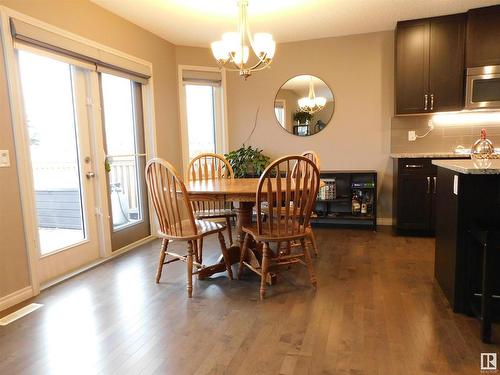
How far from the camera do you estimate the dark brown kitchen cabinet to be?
380 cm

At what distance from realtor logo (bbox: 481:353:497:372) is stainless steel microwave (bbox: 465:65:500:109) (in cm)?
292

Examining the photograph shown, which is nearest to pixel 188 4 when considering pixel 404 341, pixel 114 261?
pixel 114 261

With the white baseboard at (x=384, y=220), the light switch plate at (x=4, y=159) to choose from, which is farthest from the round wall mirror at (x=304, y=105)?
the light switch plate at (x=4, y=159)

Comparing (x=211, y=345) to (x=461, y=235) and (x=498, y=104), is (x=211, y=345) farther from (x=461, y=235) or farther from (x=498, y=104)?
(x=498, y=104)

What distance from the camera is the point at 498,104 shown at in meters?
3.67

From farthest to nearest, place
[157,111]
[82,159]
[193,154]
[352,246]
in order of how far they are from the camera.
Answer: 1. [193,154]
2. [157,111]
3. [352,246]
4. [82,159]

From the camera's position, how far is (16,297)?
2.44 m

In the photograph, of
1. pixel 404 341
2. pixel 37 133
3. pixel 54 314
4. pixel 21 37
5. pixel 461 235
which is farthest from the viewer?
pixel 37 133

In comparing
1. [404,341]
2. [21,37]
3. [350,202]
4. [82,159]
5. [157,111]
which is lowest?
[404,341]

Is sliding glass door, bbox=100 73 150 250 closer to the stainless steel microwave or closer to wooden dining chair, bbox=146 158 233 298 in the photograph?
wooden dining chair, bbox=146 158 233 298

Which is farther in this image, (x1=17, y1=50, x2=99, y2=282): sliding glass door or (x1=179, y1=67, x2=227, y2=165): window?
(x1=179, y1=67, x2=227, y2=165): window

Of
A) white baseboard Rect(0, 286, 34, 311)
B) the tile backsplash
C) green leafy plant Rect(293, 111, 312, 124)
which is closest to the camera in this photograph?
white baseboard Rect(0, 286, 34, 311)

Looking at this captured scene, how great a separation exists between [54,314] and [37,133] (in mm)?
1458

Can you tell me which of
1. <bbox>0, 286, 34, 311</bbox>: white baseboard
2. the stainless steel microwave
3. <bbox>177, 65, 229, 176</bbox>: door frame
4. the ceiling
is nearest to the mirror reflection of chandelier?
the ceiling
